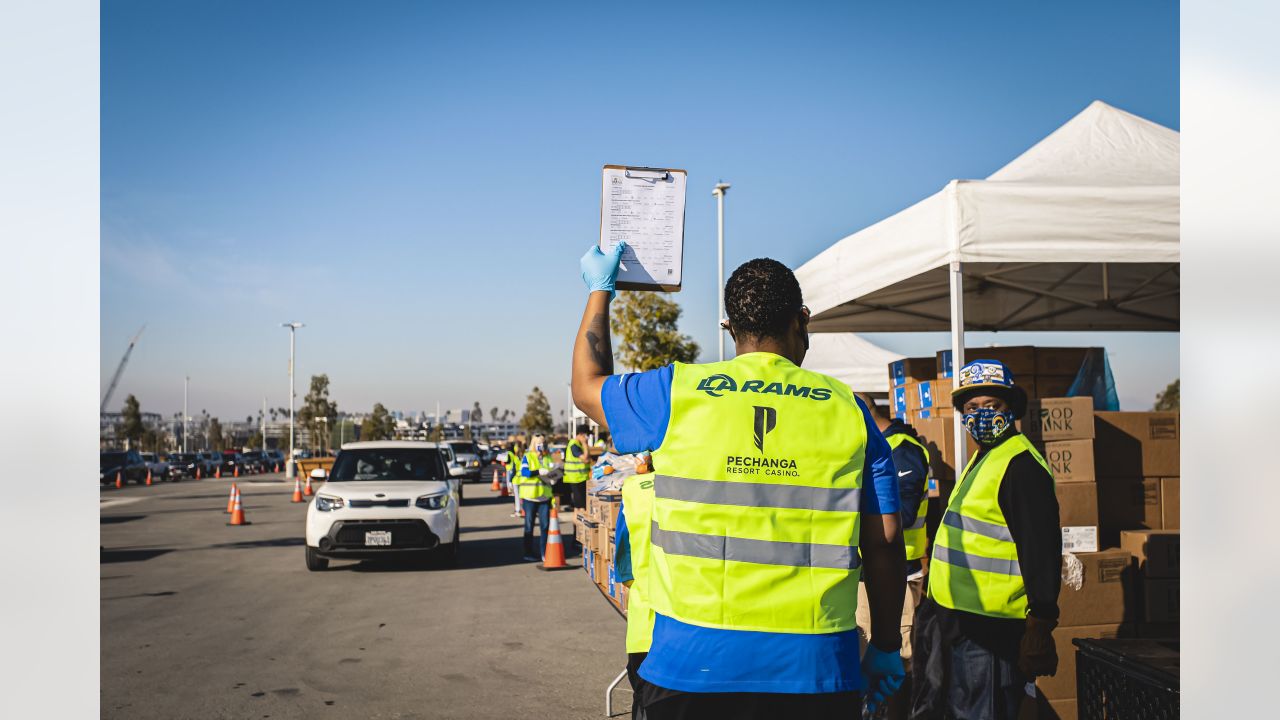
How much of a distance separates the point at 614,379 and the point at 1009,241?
3.98 m

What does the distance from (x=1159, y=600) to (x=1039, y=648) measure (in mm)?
1963

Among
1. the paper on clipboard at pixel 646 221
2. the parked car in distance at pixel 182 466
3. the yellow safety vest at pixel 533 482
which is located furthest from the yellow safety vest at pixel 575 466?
the parked car in distance at pixel 182 466

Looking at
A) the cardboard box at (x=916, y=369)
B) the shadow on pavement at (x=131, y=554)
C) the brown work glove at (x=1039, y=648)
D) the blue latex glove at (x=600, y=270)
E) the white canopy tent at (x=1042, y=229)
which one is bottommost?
the shadow on pavement at (x=131, y=554)

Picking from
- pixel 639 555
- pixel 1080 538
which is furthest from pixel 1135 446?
pixel 639 555

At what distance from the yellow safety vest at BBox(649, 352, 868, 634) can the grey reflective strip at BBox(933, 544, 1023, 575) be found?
1878 mm

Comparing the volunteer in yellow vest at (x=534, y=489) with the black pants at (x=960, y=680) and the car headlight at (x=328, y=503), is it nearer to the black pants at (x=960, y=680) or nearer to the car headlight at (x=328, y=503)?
the car headlight at (x=328, y=503)

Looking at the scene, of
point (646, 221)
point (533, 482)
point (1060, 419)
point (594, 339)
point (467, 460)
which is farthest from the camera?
point (467, 460)

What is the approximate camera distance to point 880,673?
2.66 m

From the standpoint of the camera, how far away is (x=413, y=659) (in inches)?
306

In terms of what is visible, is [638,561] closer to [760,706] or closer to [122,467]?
[760,706]

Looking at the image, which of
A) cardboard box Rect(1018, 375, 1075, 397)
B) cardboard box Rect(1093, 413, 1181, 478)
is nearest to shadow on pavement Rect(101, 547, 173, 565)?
cardboard box Rect(1018, 375, 1075, 397)

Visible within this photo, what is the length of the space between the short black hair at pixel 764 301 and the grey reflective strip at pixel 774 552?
595 millimetres

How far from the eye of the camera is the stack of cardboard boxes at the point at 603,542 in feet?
31.3
